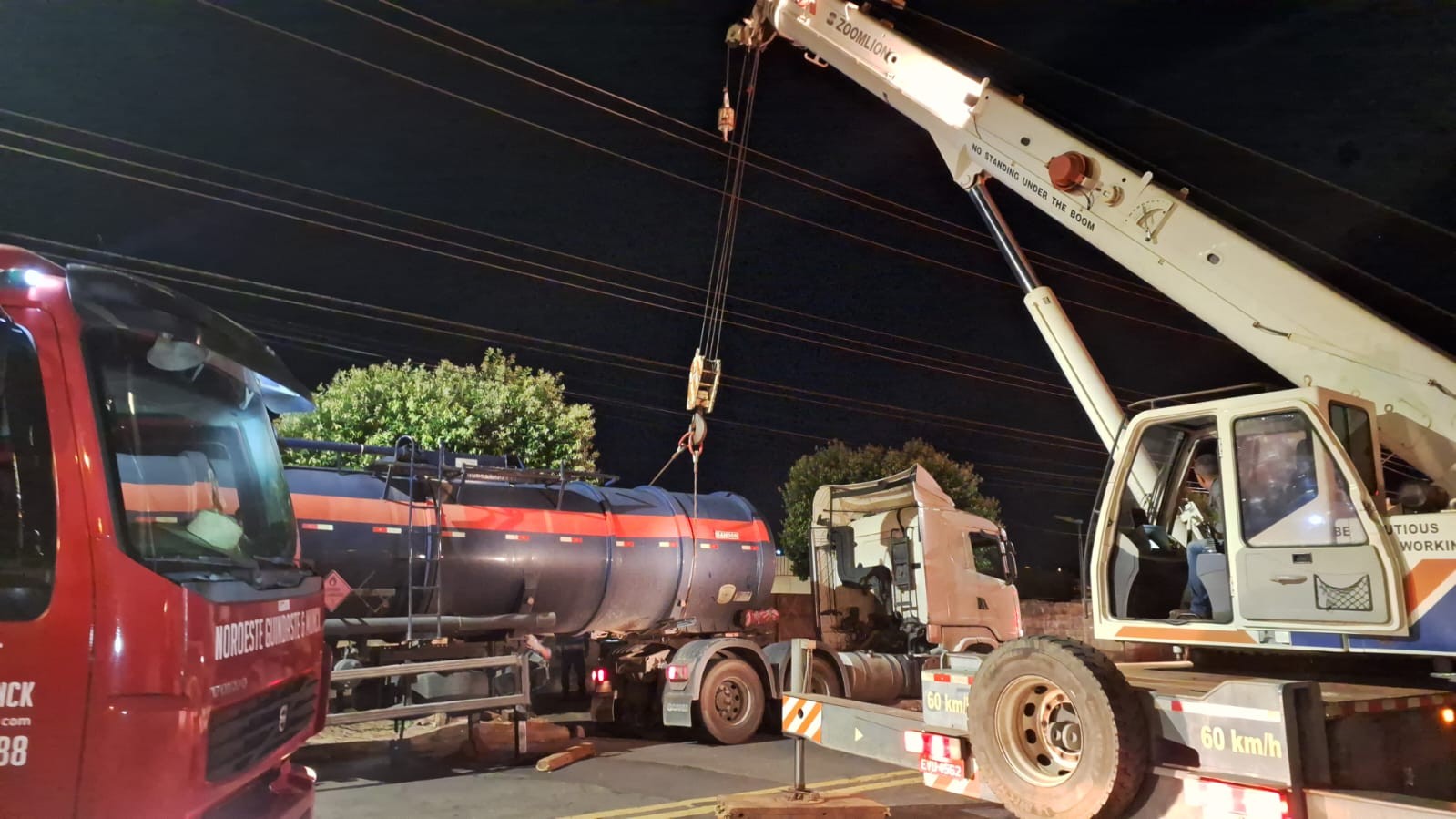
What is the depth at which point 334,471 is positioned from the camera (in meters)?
10.3

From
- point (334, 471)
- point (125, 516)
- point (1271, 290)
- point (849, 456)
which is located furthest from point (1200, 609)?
point (849, 456)

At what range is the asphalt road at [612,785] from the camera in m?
8.23

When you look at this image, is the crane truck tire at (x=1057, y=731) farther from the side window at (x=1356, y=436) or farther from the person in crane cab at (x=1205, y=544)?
the side window at (x=1356, y=436)

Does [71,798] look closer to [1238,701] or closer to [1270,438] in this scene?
[1238,701]

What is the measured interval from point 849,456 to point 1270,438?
25.9 metres

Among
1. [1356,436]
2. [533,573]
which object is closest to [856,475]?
[533,573]

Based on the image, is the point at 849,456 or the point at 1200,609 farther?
the point at 849,456

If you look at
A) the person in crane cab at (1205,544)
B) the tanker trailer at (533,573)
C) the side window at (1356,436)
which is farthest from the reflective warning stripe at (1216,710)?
the tanker trailer at (533,573)

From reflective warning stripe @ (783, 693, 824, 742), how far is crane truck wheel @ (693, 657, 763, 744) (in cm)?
476

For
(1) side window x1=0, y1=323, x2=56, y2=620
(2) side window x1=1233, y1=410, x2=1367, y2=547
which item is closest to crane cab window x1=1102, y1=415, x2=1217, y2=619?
(2) side window x1=1233, y1=410, x2=1367, y2=547

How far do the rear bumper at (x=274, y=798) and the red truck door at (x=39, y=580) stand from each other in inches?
26.6

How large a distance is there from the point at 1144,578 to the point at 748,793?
15.2 ft

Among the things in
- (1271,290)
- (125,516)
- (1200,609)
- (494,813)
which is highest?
(1271,290)

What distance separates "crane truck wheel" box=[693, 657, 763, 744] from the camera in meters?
11.9
